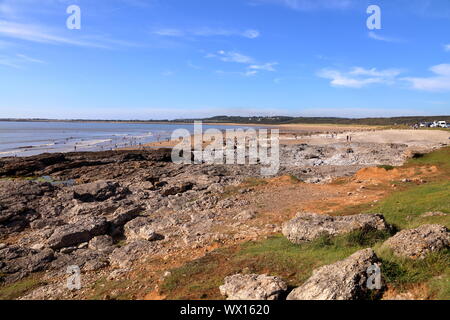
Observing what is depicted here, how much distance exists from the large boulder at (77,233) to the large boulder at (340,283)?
10.9 m

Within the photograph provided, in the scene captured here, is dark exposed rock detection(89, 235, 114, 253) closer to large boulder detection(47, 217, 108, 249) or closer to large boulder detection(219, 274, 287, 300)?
large boulder detection(47, 217, 108, 249)

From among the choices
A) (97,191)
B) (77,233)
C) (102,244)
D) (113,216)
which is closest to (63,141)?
(97,191)

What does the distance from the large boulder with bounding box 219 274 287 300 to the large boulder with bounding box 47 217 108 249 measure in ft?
30.1

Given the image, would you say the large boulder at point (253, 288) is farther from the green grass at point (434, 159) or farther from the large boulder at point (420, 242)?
the green grass at point (434, 159)

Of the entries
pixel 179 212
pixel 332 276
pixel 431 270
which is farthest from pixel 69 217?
pixel 431 270

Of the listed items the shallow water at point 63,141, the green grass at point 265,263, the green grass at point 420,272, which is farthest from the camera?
the shallow water at point 63,141

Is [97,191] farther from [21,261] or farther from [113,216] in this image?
[21,261]

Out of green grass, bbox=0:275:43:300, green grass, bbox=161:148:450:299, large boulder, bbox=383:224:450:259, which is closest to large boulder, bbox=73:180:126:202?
green grass, bbox=0:275:43:300

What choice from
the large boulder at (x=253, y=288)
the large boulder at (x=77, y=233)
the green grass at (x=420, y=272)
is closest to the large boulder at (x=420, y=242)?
the green grass at (x=420, y=272)

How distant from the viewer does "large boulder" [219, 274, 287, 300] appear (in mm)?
6534

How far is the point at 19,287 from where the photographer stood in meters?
10.6

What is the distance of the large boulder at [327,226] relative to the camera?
377 inches
